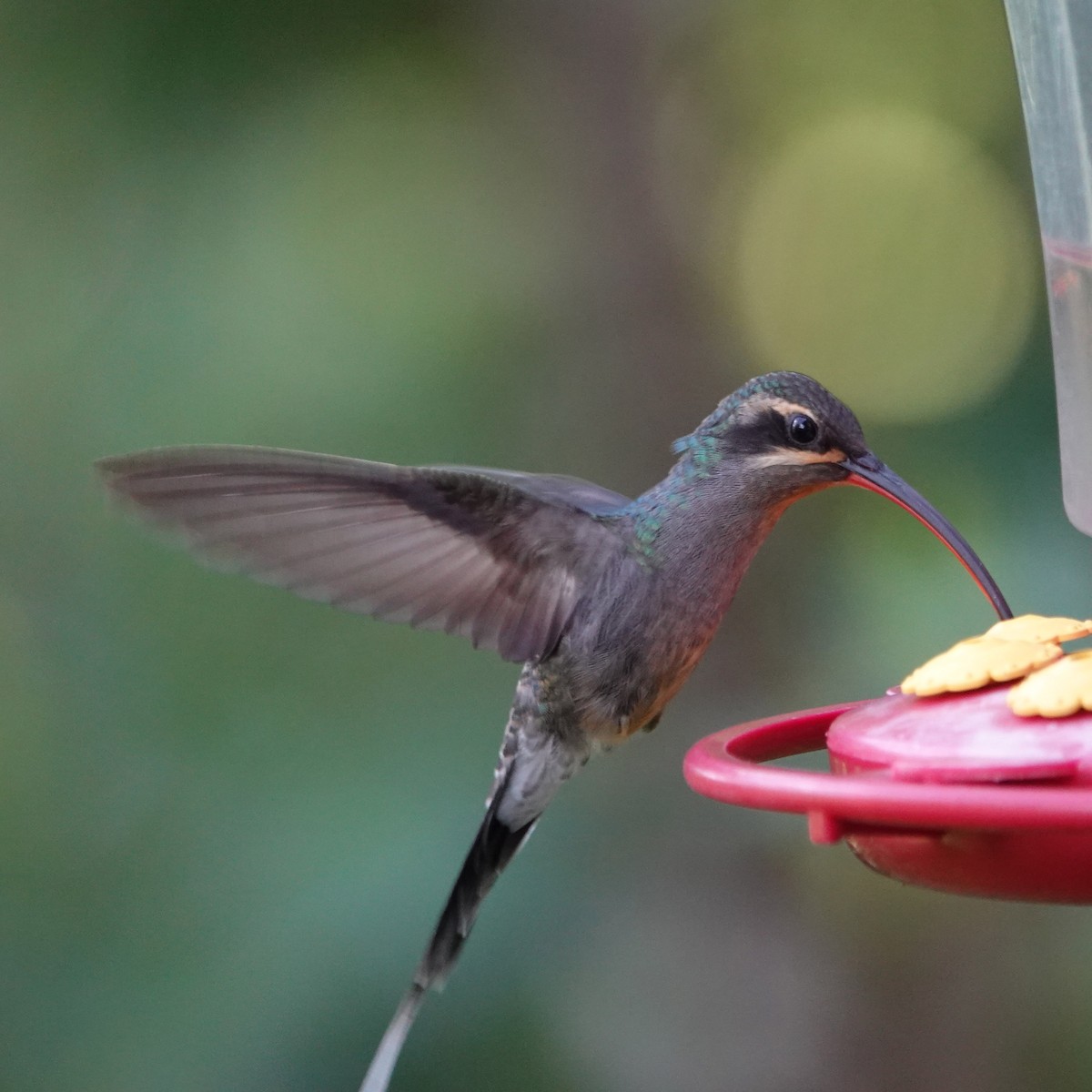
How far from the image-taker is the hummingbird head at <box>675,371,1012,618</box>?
85.3 inches

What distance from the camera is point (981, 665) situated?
5.48 feet

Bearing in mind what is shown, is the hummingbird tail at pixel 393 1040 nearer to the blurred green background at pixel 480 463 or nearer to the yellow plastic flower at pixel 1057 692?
the blurred green background at pixel 480 463

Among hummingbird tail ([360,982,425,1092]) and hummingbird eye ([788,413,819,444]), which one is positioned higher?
hummingbird eye ([788,413,819,444])

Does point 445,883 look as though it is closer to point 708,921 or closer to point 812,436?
point 708,921

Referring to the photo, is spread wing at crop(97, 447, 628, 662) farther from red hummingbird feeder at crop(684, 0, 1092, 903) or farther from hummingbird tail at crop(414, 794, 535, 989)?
red hummingbird feeder at crop(684, 0, 1092, 903)

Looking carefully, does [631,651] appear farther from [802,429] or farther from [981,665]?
[981,665]

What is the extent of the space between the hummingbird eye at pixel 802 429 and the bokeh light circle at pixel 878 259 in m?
1.73

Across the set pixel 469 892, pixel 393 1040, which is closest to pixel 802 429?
pixel 469 892

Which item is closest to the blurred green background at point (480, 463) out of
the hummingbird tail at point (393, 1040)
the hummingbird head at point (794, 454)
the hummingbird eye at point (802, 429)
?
the hummingbird tail at point (393, 1040)

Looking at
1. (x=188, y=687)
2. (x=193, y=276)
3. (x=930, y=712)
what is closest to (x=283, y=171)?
(x=193, y=276)

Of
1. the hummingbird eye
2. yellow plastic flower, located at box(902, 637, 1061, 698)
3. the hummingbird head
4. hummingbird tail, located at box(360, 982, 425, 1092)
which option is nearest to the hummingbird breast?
the hummingbird head

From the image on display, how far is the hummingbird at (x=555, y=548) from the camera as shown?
2.03 meters

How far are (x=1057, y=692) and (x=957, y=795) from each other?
257 millimetres

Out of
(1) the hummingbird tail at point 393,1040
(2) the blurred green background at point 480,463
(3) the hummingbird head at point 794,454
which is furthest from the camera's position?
(2) the blurred green background at point 480,463
